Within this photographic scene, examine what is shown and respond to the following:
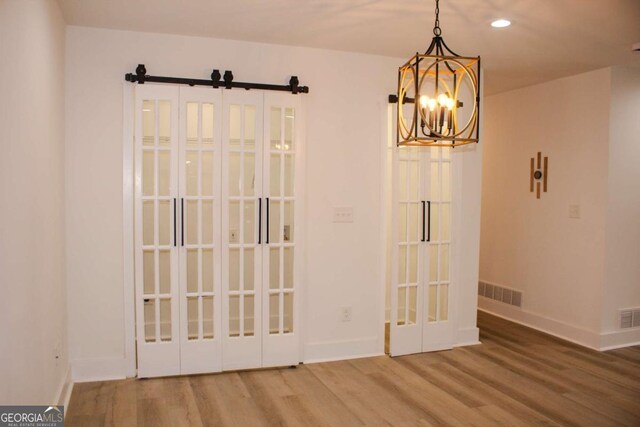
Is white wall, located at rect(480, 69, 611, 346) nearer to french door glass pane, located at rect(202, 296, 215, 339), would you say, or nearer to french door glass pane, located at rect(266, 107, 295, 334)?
french door glass pane, located at rect(266, 107, 295, 334)

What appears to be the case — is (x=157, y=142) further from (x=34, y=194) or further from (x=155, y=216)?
(x=34, y=194)

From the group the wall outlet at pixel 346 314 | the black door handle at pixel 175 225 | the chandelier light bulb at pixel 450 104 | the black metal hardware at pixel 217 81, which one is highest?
the black metal hardware at pixel 217 81

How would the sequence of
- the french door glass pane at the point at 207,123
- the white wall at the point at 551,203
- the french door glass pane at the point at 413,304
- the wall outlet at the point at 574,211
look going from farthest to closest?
the wall outlet at the point at 574,211 < the white wall at the point at 551,203 < the french door glass pane at the point at 413,304 < the french door glass pane at the point at 207,123

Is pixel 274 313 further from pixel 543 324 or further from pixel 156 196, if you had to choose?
pixel 543 324

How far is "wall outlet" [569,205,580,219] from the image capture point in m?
4.87

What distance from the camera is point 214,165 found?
388 cm

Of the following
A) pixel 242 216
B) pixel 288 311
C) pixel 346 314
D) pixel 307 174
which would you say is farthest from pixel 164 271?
pixel 346 314

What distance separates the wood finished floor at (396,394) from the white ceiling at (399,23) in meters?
2.61

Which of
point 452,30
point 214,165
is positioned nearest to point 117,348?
point 214,165

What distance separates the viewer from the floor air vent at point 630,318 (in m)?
4.75

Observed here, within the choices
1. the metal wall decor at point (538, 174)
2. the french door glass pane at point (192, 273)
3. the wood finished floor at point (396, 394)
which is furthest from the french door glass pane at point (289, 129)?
the metal wall decor at point (538, 174)

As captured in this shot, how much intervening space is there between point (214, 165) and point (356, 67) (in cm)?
149

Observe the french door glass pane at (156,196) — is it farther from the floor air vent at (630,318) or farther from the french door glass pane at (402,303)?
the floor air vent at (630,318)
